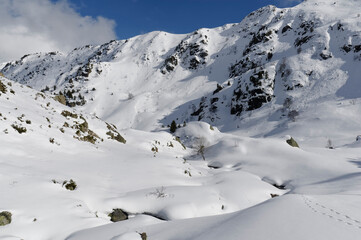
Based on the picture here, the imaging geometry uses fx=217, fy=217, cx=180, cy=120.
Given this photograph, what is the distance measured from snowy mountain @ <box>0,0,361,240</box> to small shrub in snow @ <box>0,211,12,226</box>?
0.06m

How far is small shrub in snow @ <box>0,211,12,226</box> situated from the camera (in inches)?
277

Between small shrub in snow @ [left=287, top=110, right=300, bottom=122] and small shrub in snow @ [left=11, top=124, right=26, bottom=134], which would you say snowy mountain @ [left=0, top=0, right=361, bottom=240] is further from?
small shrub in snow @ [left=287, top=110, right=300, bottom=122]

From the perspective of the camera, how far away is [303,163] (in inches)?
1075

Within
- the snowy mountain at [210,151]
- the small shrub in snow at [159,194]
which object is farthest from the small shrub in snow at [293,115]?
the small shrub in snow at [159,194]

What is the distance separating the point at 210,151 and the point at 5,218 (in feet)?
112

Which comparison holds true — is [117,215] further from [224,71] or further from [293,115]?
[224,71]

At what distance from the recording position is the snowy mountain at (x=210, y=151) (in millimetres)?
7535

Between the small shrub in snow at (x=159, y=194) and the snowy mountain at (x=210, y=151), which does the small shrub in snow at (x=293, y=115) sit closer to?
the snowy mountain at (x=210, y=151)

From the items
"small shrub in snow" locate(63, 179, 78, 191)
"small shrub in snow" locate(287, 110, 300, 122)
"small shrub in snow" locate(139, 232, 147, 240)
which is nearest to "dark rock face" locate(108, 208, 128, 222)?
"small shrub in snow" locate(63, 179, 78, 191)

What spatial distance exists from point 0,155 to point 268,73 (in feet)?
289

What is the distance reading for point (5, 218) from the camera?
23.4ft

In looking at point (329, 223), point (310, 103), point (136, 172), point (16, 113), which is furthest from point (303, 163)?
point (310, 103)

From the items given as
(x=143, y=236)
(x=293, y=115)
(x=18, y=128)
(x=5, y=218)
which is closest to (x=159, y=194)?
(x=143, y=236)

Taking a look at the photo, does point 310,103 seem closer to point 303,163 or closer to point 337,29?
point 337,29
